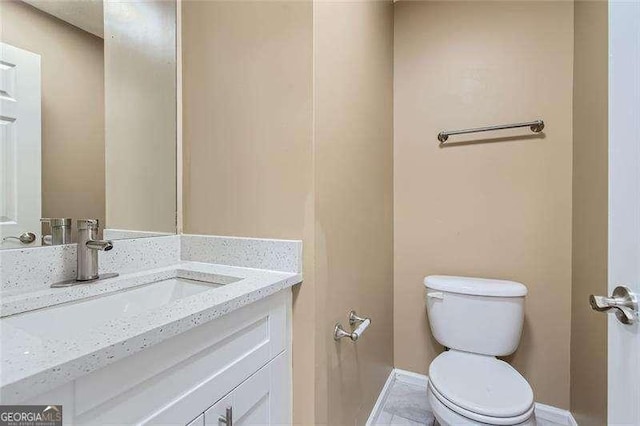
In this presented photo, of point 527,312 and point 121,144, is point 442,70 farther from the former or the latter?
point 121,144

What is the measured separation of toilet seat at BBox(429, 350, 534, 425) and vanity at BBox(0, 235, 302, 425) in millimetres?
597

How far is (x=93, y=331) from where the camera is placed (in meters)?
0.52

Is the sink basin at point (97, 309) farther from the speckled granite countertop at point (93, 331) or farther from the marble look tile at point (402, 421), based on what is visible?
the marble look tile at point (402, 421)

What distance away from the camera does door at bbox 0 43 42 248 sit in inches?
29.5

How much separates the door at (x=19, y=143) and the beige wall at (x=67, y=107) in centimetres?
2

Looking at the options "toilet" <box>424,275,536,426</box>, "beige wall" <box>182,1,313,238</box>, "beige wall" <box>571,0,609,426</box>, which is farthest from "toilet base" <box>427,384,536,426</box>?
"beige wall" <box>182,1,313,238</box>

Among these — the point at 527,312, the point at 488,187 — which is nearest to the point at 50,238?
the point at 488,187

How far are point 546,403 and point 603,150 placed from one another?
1.27 m

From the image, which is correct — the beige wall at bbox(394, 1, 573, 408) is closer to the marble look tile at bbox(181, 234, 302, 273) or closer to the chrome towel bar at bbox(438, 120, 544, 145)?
→ the chrome towel bar at bbox(438, 120, 544, 145)

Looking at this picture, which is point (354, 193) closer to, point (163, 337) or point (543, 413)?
point (163, 337)

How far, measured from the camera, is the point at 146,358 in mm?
542

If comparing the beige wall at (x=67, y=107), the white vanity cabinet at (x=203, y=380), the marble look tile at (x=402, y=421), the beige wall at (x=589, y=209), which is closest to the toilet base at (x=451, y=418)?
the beige wall at (x=589, y=209)

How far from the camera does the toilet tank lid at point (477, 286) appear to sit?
1.36 metres
